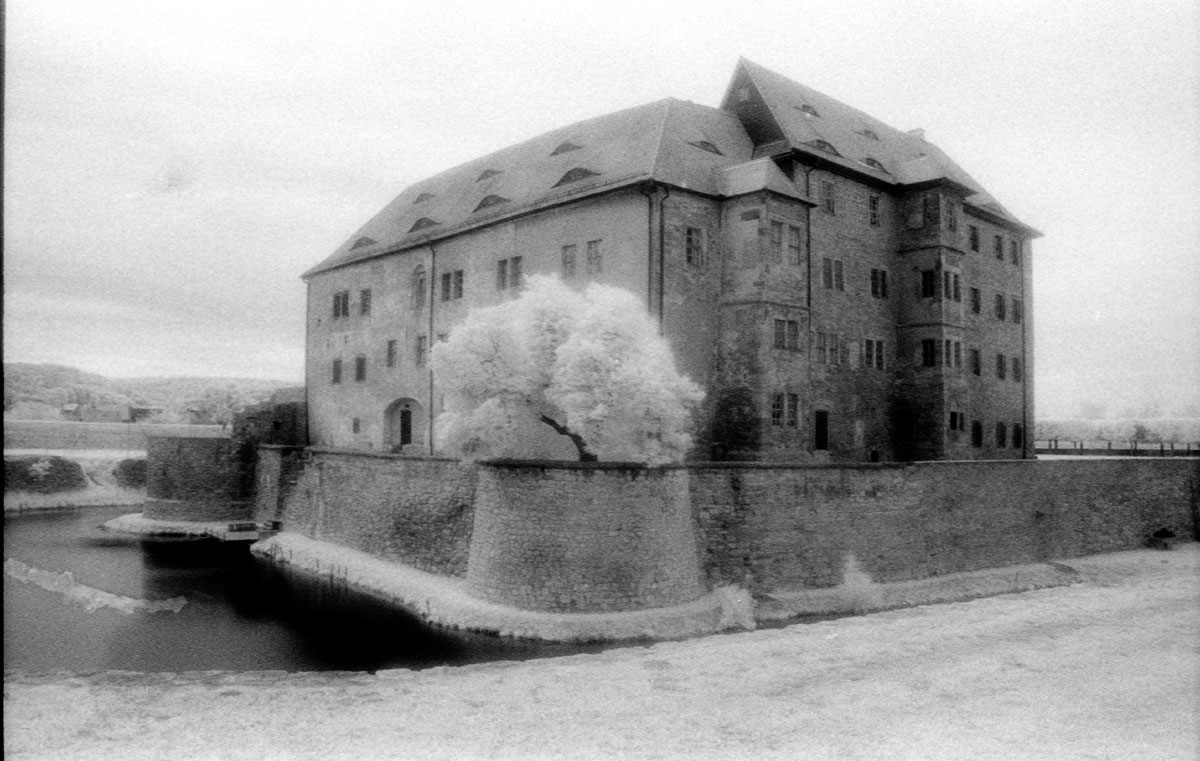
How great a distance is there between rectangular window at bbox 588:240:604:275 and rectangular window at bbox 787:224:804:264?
19.7 feet

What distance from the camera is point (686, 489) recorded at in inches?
840

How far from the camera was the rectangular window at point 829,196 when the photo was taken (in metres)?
29.4

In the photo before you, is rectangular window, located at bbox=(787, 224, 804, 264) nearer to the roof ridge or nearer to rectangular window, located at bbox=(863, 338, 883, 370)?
the roof ridge

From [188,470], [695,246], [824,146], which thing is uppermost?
[824,146]

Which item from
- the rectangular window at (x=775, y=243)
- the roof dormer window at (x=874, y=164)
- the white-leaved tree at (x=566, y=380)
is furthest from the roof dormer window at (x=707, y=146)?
the white-leaved tree at (x=566, y=380)

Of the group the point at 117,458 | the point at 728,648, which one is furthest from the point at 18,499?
the point at 728,648

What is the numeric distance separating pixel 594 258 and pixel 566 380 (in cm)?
735

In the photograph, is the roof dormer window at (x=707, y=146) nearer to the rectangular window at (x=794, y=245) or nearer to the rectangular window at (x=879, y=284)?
the rectangular window at (x=794, y=245)

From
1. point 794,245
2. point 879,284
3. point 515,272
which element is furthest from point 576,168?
point 879,284

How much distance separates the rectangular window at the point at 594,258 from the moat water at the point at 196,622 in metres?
11.9

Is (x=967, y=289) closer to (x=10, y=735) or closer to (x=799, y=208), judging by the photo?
(x=799, y=208)

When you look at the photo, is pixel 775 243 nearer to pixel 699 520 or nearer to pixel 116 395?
pixel 699 520

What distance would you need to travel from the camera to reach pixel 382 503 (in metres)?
27.5

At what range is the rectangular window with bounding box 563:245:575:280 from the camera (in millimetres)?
27562
